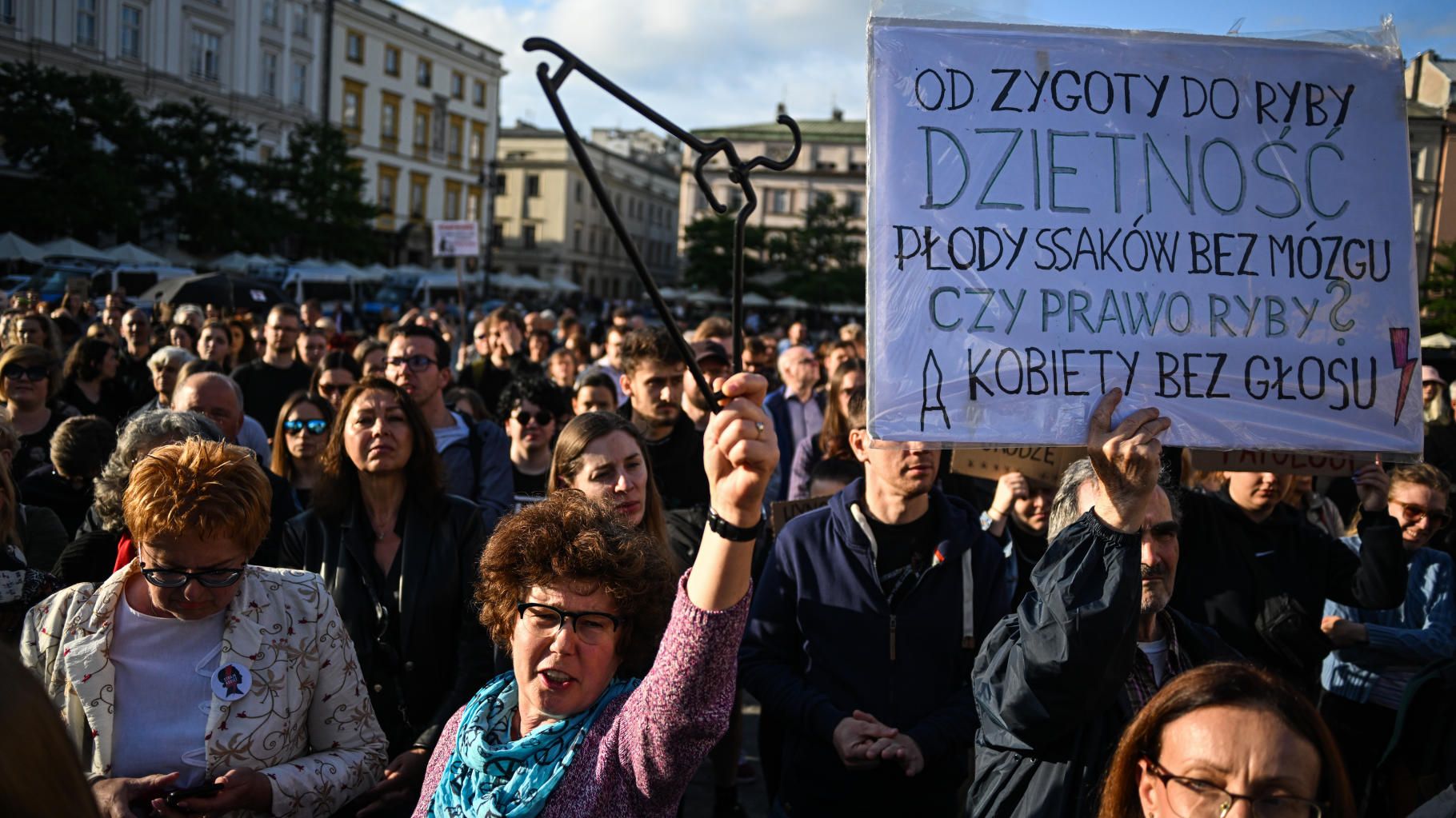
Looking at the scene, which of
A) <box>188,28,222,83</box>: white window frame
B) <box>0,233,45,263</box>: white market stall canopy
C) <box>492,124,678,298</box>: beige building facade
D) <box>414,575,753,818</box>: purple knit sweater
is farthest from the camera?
<box>492,124,678,298</box>: beige building facade

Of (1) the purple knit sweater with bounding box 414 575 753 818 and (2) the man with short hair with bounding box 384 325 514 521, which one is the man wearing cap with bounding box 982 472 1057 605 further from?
(1) the purple knit sweater with bounding box 414 575 753 818

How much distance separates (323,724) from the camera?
2791 mm

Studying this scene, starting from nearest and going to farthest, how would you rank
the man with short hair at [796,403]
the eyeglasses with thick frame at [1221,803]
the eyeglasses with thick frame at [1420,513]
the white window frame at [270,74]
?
1. the eyeglasses with thick frame at [1221,803]
2. the eyeglasses with thick frame at [1420,513]
3. the man with short hair at [796,403]
4. the white window frame at [270,74]

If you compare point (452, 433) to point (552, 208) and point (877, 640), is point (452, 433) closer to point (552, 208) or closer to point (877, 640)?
point (877, 640)

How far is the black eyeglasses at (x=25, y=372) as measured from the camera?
5.43 meters

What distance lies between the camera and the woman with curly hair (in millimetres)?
1950

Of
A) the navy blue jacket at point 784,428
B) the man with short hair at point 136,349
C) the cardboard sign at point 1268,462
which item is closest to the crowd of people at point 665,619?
the cardboard sign at point 1268,462

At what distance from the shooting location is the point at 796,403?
733 cm

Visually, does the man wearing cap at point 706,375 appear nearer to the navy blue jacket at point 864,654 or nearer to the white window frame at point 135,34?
the navy blue jacket at point 864,654

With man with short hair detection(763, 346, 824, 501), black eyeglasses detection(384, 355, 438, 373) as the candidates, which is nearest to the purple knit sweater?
black eyeglasses detection(384, 355, 438, 373)

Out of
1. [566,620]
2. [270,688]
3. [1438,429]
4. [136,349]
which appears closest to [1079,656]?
[566,620]

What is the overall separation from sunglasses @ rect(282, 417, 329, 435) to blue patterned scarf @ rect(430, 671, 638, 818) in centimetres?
303

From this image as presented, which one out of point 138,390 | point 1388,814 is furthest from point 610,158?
point 1388,814

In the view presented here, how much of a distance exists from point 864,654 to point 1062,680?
1.17 meters
